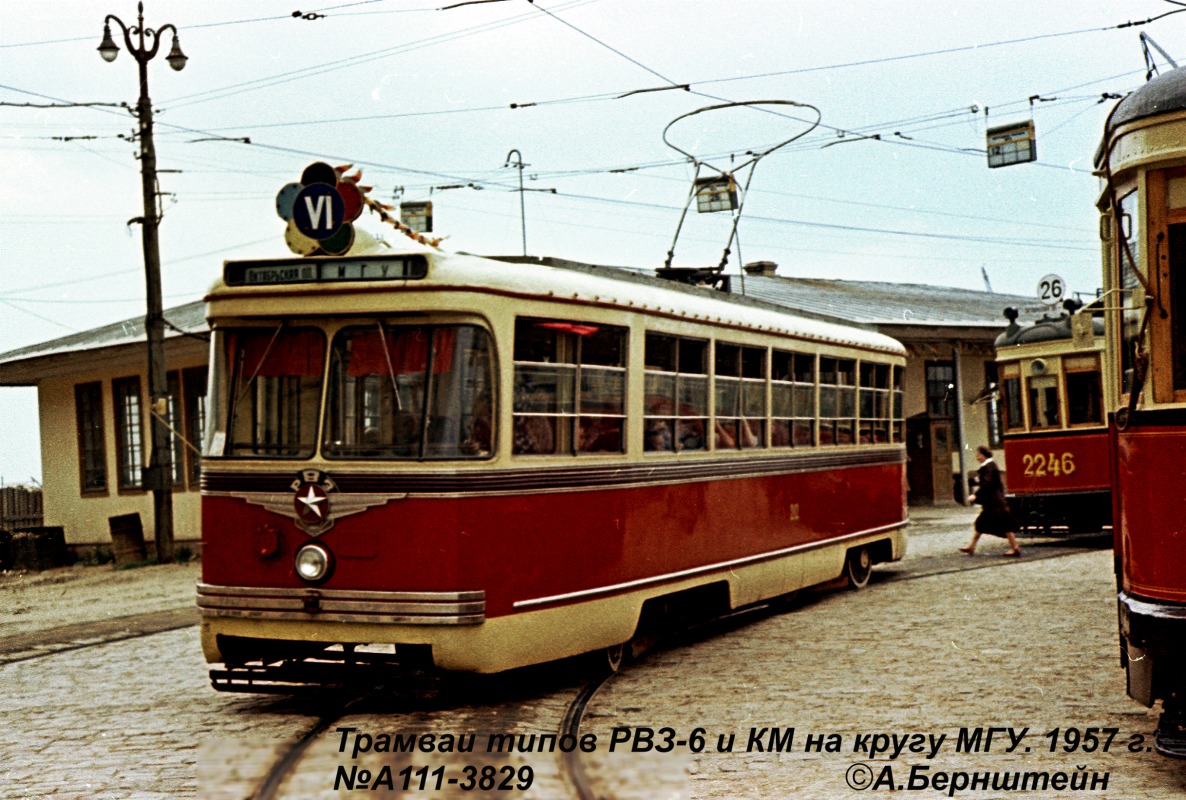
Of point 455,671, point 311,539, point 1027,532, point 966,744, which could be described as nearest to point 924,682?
point 966,744

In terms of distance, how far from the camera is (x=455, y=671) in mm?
8211

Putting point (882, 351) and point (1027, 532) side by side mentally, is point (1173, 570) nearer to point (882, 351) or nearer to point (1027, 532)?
point (882, 351)

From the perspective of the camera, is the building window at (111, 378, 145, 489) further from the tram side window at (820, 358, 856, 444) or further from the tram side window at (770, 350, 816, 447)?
the tram side window at (770, 350, 816, 447)

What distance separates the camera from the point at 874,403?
15000mm

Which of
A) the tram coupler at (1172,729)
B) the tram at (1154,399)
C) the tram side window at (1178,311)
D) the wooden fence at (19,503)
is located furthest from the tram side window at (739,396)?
the wooden fence at (19,503)

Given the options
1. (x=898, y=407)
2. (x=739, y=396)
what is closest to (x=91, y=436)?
(x=898, y=407)

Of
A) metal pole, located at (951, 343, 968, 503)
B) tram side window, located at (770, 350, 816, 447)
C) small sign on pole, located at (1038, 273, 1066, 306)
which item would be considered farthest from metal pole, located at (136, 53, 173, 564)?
metal pole, located at (951, 343, 968, 503)

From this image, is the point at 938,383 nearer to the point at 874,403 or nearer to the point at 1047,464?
the point at 1047,464

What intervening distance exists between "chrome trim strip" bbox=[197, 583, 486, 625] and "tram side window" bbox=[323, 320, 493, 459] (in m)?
0.77

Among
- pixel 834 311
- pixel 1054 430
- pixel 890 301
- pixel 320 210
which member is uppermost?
pixel 890 301

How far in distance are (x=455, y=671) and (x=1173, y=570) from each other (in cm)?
381

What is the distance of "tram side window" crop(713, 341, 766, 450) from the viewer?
36.8ft

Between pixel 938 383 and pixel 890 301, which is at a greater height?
pixel 890 301

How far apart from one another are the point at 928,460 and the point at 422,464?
24116 mm
